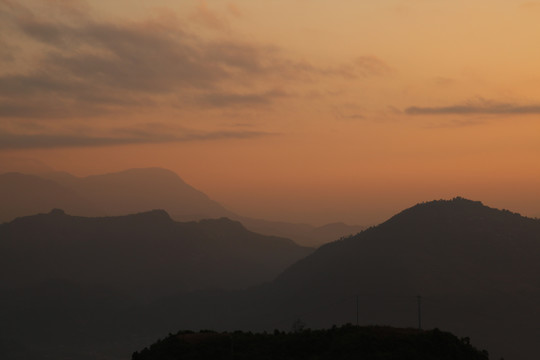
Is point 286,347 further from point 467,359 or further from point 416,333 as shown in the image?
point 467,359

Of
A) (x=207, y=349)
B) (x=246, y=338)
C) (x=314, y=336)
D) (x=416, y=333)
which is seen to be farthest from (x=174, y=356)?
(x=416, y=333)

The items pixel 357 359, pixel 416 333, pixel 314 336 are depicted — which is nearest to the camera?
pixel 357 359

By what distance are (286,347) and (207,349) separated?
10.1 m

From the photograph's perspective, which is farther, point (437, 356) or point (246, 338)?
point (246, 338)

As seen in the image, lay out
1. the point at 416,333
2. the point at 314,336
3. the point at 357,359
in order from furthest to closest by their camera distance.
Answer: the point at 314,336, the point at 416,333, the point at 357,359

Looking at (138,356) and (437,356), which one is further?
(138,356)

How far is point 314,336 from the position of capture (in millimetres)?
83312

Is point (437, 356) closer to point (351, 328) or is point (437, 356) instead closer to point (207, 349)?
point (351, 328)

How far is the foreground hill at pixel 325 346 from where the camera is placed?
7469 centimetres

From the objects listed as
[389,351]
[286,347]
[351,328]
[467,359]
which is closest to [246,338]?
[286,347]

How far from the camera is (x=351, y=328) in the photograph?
82875 mm

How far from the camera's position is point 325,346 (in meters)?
80.5

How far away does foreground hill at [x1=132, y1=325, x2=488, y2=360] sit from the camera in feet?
245

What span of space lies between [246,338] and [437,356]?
25.5 metres
